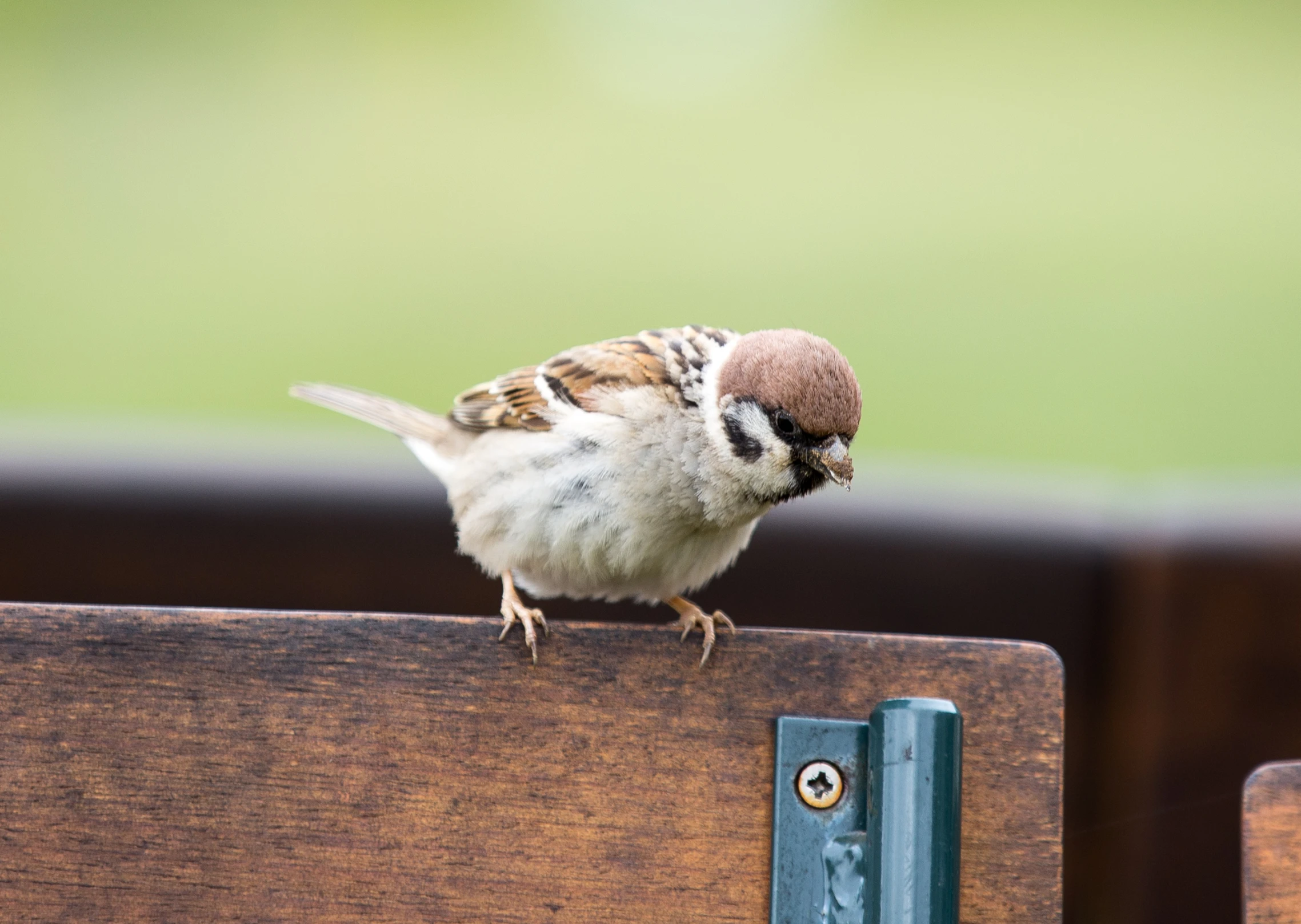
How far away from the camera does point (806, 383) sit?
1.38m

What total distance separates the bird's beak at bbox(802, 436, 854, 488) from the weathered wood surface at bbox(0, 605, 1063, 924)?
0.33 metres

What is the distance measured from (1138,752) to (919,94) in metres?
6.80

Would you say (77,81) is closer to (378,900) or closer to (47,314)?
(47,314)

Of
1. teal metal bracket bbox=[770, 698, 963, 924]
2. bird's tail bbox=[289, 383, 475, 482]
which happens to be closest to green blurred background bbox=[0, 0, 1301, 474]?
bird's tail bbox=[289, 383, 475, 482]

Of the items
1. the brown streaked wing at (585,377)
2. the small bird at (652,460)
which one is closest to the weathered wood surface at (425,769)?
the small bird at (652,460)

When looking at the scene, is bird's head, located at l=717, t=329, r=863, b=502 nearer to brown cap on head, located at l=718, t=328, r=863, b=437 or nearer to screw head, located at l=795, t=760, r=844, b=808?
brown cap on head, located at l=718, t=328, r=863, b=437

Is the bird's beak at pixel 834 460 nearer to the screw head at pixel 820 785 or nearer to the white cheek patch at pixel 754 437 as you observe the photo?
the white cheek patch at pixel 754 437

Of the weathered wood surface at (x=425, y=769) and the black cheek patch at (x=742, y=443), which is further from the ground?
the black cheek patch at (x=742, y=443)

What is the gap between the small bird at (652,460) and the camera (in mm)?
1406

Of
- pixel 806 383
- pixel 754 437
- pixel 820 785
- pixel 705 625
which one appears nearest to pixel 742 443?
pixel 754 437

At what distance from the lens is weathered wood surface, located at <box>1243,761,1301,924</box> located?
0.98m

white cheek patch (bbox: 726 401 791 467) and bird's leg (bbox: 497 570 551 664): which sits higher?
white cheek patch (bbox: 726 401 791 467)

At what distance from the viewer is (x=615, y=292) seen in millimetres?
6582

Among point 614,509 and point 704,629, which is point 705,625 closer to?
point 704,629
